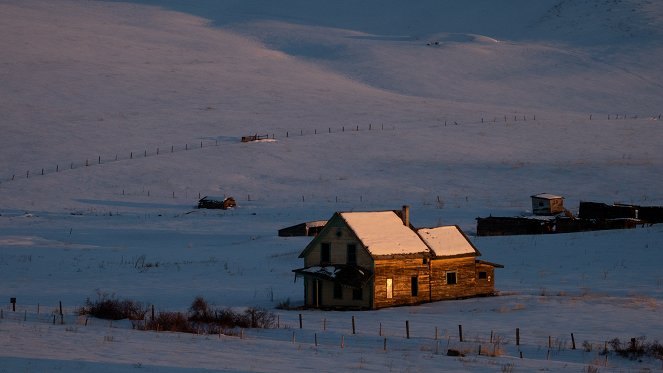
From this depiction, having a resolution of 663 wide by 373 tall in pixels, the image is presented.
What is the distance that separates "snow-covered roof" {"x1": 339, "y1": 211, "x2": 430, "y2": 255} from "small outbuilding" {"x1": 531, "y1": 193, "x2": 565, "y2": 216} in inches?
778

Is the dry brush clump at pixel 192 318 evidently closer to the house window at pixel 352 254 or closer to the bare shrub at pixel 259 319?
the bare shrub at pixel 259 319

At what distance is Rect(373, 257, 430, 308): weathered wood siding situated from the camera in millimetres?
31875

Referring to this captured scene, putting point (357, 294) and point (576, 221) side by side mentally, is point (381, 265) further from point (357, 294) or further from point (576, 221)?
point (576, 221)

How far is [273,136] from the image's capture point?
254ft

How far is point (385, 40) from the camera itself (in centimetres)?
13400

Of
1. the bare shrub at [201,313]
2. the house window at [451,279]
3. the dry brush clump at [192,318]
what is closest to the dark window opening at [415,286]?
the house window at [451,279]

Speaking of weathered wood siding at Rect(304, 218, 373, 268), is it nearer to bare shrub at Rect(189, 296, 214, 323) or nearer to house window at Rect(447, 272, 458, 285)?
house window at Rect(447, 272, 458, 285)

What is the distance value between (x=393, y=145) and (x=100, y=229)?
28294mm

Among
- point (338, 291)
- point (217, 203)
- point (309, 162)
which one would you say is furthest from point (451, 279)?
point (309, 162)

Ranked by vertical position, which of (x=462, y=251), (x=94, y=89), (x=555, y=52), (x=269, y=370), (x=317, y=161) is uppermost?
(x=555, y=52)

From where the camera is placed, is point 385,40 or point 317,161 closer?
point 317,161

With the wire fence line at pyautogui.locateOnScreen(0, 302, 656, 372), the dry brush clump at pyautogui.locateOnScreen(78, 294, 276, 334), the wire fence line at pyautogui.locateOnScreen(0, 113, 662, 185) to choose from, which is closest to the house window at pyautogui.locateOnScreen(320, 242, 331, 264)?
the wire fence line at pyautogui.locateOnScreen(0, 302, 656, 372)

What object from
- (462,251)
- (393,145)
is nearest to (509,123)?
(393,145)

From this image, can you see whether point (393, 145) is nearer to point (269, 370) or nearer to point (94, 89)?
point (94, 89)
